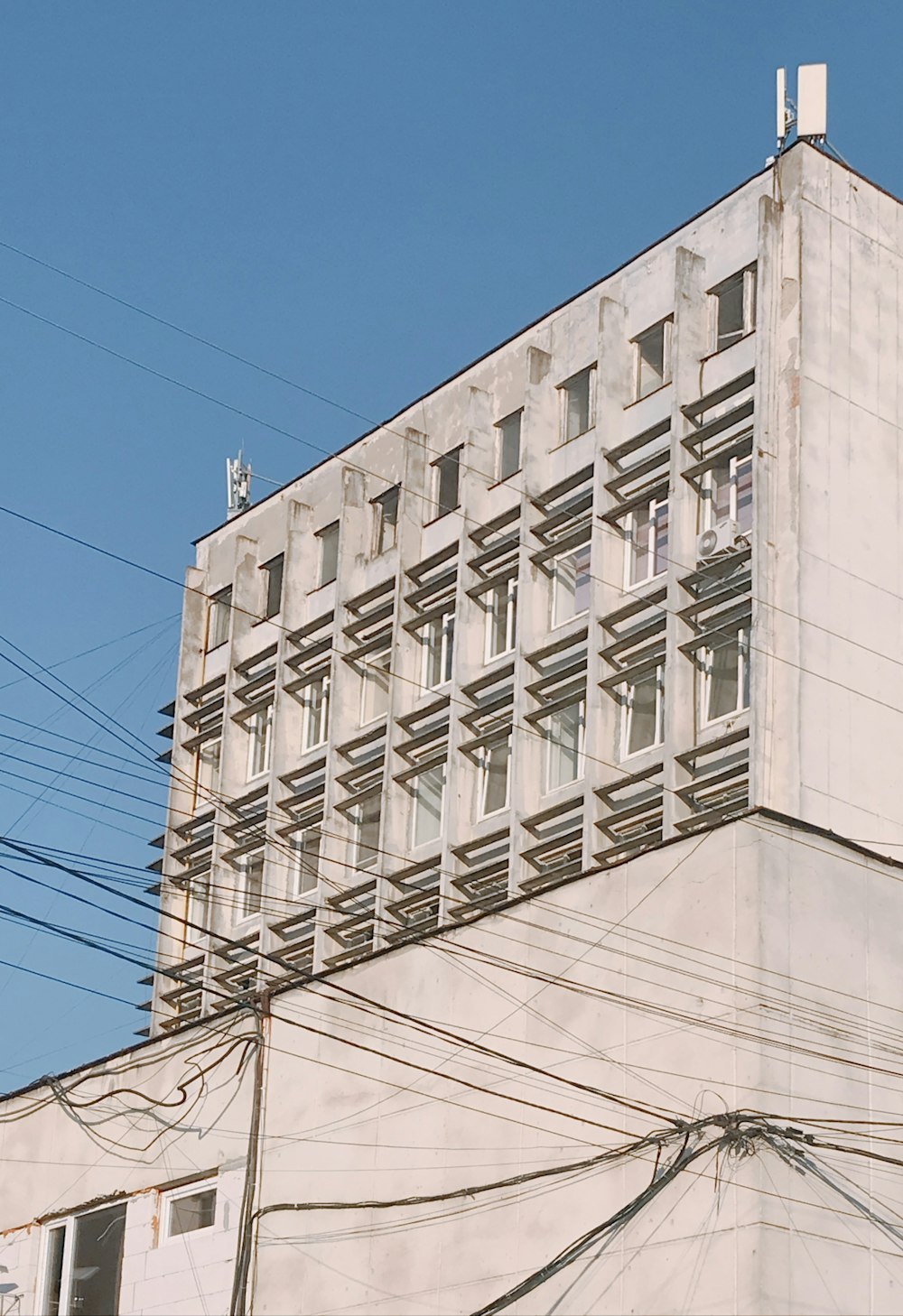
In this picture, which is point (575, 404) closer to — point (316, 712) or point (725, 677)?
point (725, 677)

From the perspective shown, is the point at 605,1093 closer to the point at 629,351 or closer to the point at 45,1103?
the point at 45,1103

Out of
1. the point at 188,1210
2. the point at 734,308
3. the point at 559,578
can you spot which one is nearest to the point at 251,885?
the point at 559,578

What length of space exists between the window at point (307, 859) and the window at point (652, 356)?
9.76 metres

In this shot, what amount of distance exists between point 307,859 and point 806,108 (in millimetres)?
15263

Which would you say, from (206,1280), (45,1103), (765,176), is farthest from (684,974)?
(765,176)

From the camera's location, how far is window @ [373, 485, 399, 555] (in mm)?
38969

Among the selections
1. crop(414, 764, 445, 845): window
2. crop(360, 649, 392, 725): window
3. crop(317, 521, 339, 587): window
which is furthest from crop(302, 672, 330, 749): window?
crop(414, 764, 445, 845): window

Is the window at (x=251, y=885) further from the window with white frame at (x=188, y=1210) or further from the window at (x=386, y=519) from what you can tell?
the window with white frame at (x=188, y=1210)

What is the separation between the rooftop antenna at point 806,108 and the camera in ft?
110

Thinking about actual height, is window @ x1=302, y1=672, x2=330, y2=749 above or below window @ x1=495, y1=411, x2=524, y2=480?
below

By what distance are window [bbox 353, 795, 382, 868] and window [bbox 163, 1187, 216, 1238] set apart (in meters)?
8.40

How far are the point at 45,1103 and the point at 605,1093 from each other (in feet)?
34.9

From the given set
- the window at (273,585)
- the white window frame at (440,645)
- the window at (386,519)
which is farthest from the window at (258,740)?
the white window frame at (440,645)

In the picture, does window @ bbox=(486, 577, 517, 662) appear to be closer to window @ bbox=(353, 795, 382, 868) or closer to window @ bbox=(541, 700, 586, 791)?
window @ bbox=(541, 700, 586, 791)
